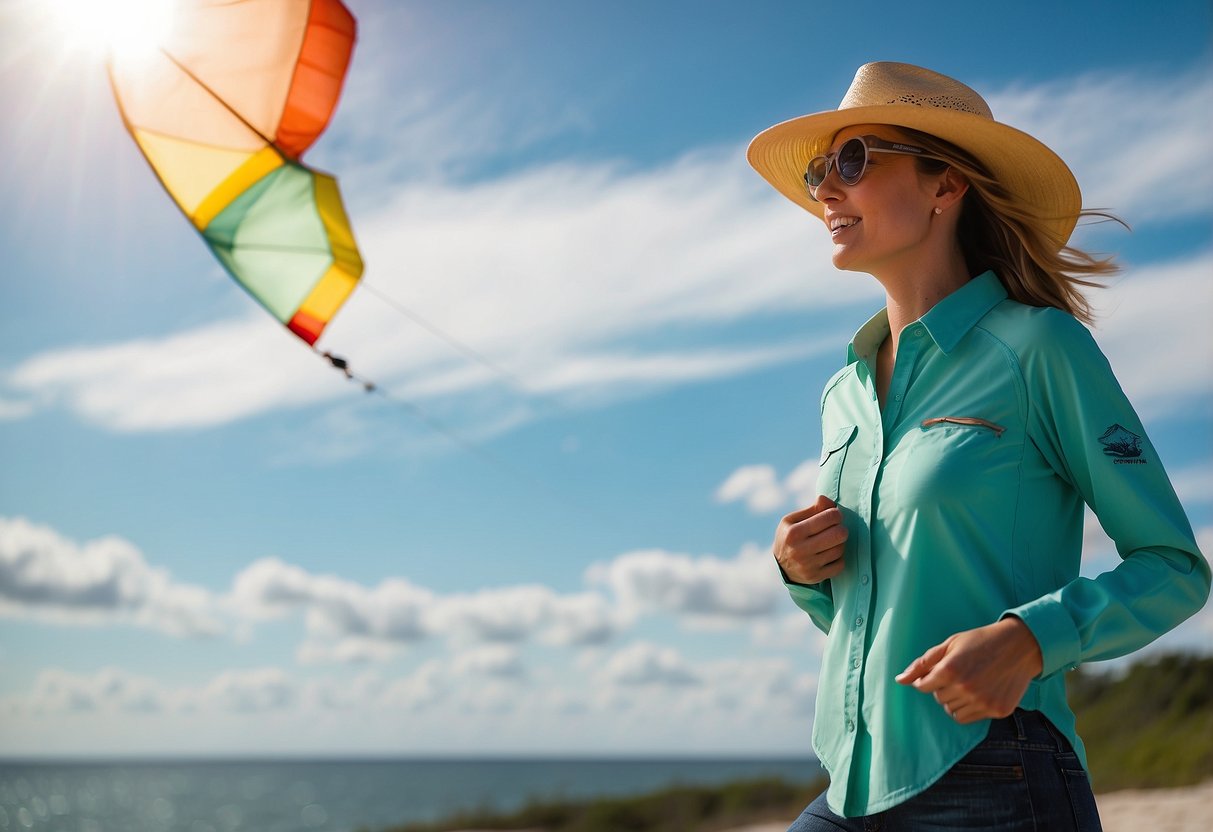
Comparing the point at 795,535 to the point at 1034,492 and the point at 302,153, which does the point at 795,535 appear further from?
the point at 302,153

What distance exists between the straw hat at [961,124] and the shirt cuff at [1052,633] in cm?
92

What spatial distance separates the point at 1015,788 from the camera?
165 centimetres

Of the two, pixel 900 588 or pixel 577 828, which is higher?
pixel 900 588

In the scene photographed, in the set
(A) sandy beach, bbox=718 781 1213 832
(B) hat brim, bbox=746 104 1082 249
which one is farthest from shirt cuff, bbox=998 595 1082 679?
(A) sandy beach, bbox=718 781 1213 832

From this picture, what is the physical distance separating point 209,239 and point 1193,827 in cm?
961

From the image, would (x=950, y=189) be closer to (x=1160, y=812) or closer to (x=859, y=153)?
(x=859, y=153)

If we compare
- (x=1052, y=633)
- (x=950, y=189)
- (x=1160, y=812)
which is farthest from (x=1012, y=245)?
(x=1160, y=812)

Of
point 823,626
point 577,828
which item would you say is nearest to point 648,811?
point 577,828

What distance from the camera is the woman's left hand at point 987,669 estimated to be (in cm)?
155

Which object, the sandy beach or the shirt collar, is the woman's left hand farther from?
the sandy beach

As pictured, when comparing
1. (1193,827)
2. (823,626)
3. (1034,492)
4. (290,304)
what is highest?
(290,304)

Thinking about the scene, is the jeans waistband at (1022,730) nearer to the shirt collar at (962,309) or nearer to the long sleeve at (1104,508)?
the long sleeve at (1104,508)

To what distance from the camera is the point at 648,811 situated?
1689 centimetres

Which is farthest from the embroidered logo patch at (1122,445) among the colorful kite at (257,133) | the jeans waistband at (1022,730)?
the colorful kite at (257,133)
